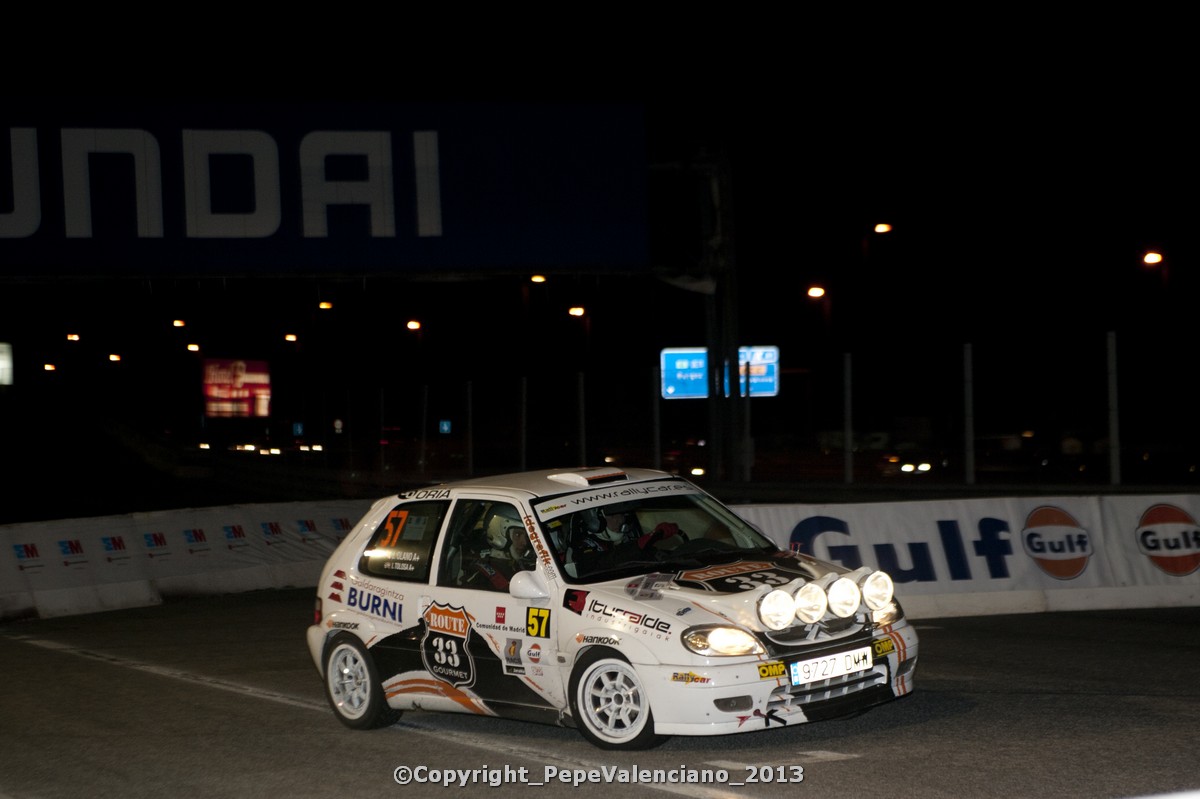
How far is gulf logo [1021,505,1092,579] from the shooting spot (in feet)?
44.2

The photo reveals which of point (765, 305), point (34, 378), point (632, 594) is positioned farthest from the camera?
point (34, 378)

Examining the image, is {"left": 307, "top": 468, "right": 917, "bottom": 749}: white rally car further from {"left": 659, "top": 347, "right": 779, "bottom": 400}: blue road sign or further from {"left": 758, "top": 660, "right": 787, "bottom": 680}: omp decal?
{"left": 659, "top": 347, "right": 779, "bottom": 400}: blue road sign

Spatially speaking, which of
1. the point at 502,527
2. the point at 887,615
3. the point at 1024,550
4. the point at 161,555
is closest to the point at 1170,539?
the point at 1024,550

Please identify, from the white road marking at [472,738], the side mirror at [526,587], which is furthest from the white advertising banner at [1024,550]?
the side mirror at [526,587]

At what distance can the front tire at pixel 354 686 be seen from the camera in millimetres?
8680

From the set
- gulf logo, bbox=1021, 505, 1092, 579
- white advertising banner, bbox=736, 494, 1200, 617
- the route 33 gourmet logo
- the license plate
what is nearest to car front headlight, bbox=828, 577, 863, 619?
the license plate

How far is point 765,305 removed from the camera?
251 ft

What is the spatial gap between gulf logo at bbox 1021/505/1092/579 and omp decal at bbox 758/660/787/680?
7080 millimetres

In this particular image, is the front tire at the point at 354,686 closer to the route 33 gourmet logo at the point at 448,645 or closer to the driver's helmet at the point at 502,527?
the route 33 gourmet logo at the point at 448,645

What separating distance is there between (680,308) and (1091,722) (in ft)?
243

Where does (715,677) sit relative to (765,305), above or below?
below

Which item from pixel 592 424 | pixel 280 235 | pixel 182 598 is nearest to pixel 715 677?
pixel 182 598

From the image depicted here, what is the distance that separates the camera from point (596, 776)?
279 inches

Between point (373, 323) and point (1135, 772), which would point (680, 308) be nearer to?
point (373, 323)
